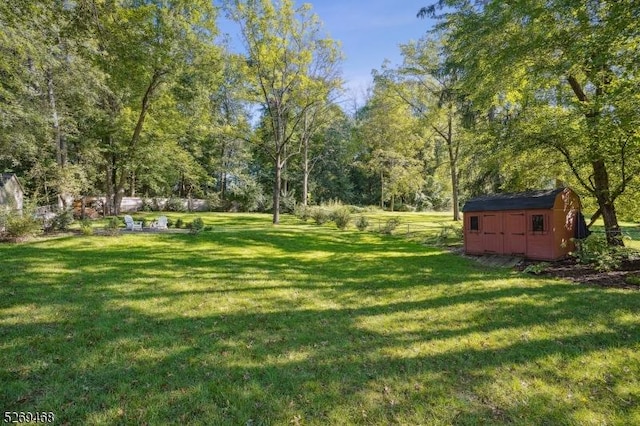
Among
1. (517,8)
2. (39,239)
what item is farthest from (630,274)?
(39,239)

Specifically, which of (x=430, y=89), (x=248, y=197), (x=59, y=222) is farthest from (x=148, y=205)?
(x=430, y=89)

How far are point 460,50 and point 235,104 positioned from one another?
34.1m

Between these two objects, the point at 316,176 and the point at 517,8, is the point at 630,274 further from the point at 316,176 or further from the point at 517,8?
the point at 316,176

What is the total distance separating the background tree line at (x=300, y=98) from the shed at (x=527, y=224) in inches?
40.8

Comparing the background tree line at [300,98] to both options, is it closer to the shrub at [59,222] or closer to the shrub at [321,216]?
the shrub at [59,222]

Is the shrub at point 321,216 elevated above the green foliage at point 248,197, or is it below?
below

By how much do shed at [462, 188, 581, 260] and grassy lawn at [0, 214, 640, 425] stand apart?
2.38m

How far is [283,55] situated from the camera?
2016 cm

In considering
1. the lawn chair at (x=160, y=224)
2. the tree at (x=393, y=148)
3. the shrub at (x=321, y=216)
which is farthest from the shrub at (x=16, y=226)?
the tree at (x=393, y=148)

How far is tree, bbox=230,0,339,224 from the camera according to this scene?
19391mm

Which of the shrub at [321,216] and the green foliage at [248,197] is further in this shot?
the green foliage at [248,197]

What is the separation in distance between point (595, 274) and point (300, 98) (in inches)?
696

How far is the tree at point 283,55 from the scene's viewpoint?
19.4 meters

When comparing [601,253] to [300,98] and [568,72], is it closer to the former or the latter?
[568,72]
